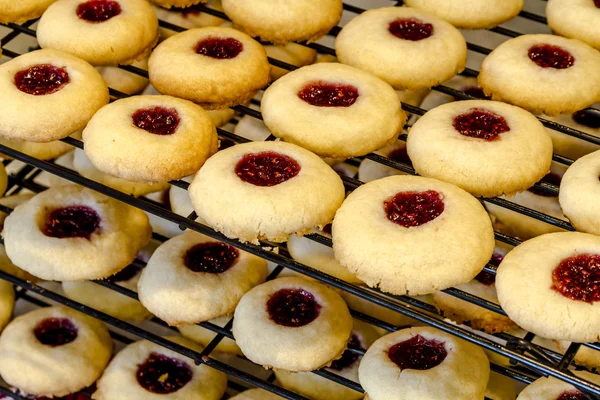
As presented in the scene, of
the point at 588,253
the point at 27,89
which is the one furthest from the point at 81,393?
the point at 588,253

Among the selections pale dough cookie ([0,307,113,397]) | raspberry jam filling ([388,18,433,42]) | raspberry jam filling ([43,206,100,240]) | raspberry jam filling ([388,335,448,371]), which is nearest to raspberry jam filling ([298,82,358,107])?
raspberry jam filling ([388,18,433,42])

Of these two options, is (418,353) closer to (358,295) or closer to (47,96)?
(358,295)

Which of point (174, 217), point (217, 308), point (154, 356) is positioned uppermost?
point (174, 217)

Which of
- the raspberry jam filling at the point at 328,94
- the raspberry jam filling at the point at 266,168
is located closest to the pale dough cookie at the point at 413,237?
the raspberry jam filling at the point at 266,168

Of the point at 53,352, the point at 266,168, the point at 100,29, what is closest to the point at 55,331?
the point at 53,352

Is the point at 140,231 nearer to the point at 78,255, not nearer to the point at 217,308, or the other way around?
the point at 78,255
